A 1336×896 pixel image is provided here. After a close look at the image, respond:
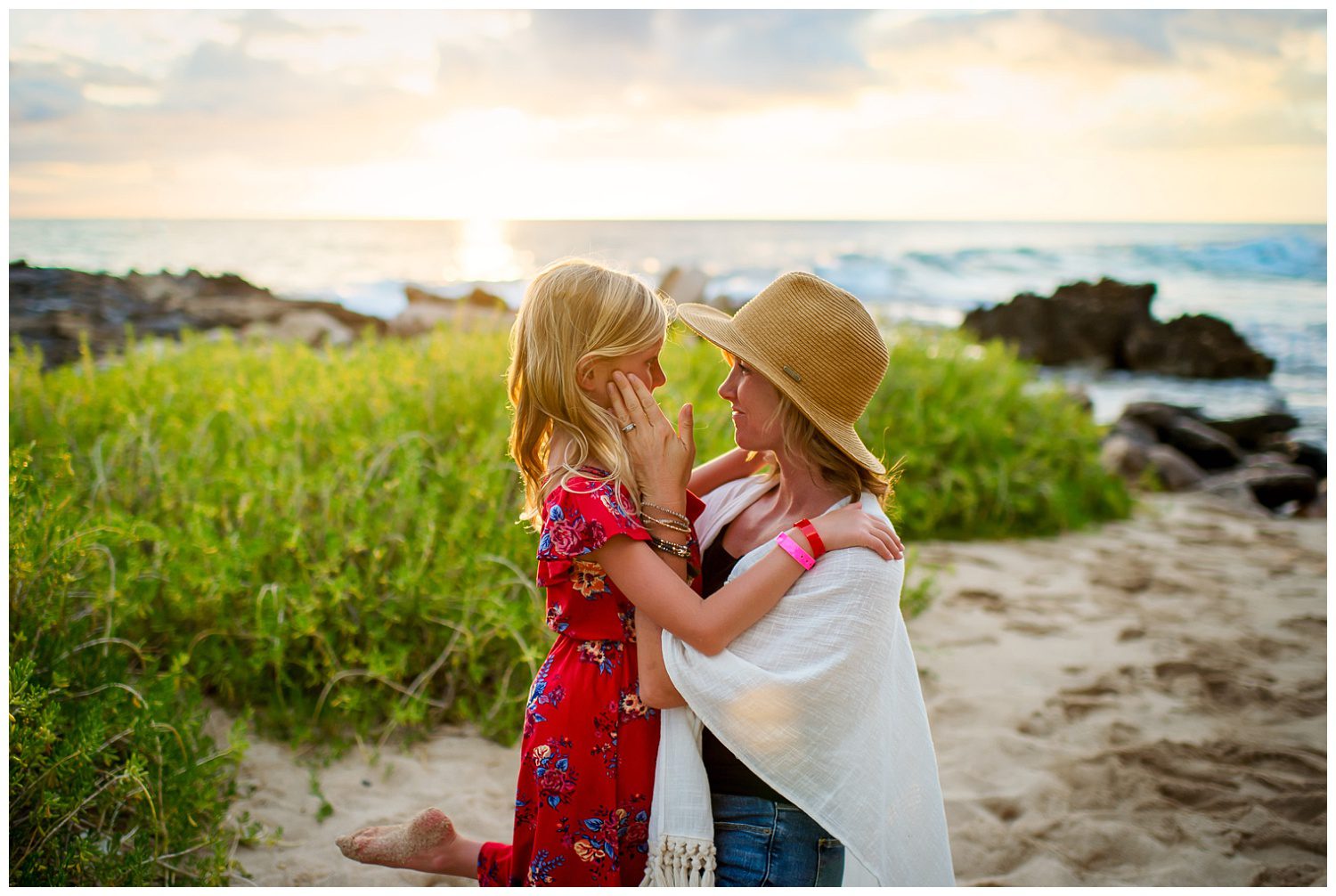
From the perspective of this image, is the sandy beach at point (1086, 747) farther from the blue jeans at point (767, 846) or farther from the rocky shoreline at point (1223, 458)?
the rocky shoreline at point (1223, 458)

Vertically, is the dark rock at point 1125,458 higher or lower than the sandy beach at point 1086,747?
higher

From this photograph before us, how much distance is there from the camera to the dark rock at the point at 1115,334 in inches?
629

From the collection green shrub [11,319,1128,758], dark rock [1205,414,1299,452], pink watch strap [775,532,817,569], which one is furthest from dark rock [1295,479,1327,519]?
pink watch strap [775,532,817,569]

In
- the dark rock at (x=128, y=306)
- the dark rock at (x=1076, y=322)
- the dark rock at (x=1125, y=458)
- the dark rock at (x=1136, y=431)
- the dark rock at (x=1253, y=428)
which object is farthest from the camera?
the dark rock at (x=1076, y=322)

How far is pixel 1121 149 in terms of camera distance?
67.4 feet

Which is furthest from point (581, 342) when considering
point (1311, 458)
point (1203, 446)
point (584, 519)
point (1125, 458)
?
point (1311, 458)

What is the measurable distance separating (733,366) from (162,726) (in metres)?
1.99

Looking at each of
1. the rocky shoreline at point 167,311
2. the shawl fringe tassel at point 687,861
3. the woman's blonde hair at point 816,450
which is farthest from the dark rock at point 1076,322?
the shawl fringe tassel at point 687,861

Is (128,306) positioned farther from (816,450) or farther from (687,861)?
(687,861)

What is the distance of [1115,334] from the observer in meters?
17.3

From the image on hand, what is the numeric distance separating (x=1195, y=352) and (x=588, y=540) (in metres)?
17.1

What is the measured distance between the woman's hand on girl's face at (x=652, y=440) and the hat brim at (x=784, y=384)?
7.1 inches

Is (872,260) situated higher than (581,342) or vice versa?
(872,260)

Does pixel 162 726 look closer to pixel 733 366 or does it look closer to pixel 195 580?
A: pixel 195 580
